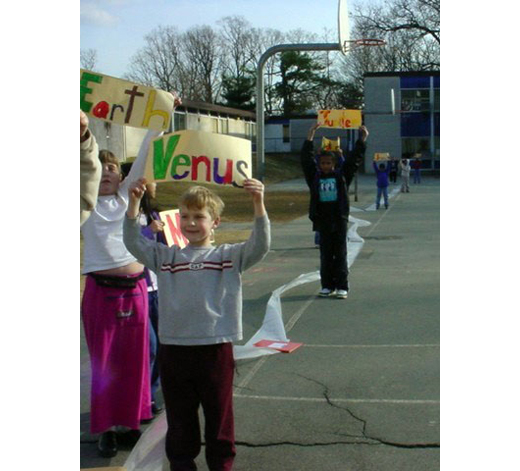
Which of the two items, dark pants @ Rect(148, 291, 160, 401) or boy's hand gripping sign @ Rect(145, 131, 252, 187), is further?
dark pants @ Rect(148, 291, 160, 401)

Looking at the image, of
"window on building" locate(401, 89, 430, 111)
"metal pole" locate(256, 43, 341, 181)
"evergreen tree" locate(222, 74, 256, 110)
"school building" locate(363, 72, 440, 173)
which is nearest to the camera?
"metal pole" locate(256, 43, 341, 181)

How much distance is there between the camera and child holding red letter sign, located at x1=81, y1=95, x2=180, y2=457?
4.29m

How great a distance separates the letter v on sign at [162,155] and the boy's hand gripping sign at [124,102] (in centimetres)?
39

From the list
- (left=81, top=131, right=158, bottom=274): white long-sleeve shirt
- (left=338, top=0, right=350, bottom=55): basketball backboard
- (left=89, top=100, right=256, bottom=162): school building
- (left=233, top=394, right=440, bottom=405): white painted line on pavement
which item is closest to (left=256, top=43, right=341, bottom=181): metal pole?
(left=338, top=0, right=350, bottom=55): basketball backboard

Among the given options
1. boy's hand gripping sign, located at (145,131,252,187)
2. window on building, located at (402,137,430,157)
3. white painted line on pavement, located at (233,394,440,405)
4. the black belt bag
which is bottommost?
white painted line on pavement, located at (233,394,440,405)

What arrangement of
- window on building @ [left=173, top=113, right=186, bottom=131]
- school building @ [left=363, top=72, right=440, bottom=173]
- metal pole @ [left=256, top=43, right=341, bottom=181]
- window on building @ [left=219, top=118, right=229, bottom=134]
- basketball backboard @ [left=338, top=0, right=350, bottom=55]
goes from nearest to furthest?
metal pole @ [left=256, top=43, right=341, bottom=181], basketball backboard @ [left=338, top=0, right=350, bottom=55], window on building @ [left=173, top=113, right=186, bottom=131], window on building @ [left=219, top=118, right=229, bottom=134], school building @ [left=363, top=72, right=440, bottom=173]

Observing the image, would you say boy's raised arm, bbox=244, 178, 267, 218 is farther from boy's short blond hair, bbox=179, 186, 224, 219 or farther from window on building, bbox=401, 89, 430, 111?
window on building, bbox=401, 89, 430, 111

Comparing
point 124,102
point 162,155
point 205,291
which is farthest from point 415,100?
point 205,291

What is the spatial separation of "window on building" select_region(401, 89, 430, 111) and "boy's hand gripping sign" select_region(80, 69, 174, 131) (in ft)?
164

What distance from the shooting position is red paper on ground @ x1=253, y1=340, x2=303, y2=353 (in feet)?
21.0

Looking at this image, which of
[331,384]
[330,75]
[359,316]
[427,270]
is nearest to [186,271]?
[331,384]

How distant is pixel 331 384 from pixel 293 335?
1577 millimetres

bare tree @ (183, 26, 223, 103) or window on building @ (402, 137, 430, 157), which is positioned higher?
bare tree @ (183, 26, 223, 103)

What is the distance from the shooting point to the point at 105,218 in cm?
439
